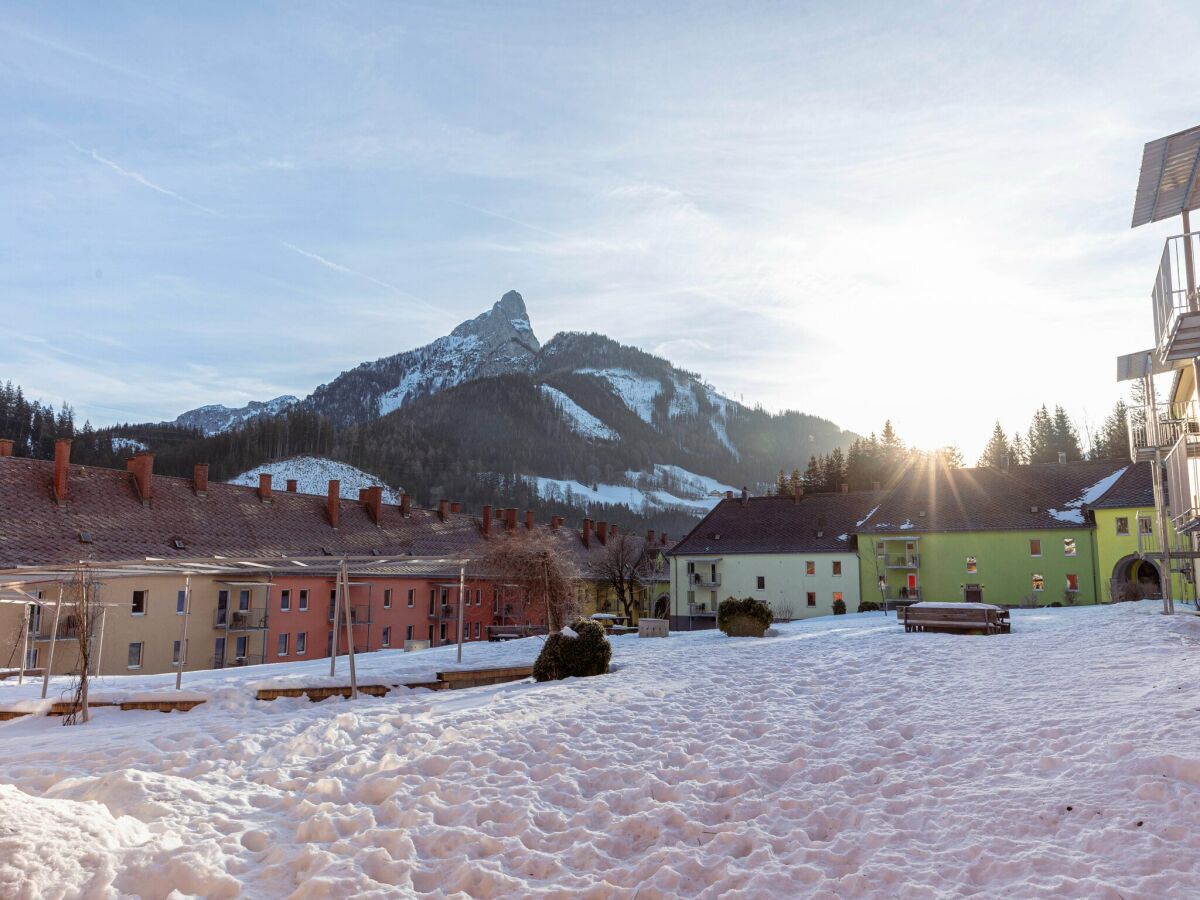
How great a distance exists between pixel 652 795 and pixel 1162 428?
22.1 m

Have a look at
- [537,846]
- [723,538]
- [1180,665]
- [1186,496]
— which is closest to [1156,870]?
[537,846]

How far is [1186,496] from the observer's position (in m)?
19.3

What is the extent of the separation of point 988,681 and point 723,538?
46341mm

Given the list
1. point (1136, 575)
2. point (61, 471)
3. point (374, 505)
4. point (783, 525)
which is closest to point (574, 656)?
point (61, 471)

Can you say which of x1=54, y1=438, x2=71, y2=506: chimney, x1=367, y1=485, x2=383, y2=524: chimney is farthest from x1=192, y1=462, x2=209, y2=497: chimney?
x1=367, y1=485, x2=383, y2=524: chimney

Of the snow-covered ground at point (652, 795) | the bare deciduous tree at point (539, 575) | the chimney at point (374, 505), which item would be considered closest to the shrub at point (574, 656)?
the snow-covered ground at point (652, 795)

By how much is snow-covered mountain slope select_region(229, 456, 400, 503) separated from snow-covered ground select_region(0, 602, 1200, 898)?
416 feet

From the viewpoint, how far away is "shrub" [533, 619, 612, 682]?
1706 cm

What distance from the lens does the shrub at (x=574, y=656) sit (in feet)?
56.0

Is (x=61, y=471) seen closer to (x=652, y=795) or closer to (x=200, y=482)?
(x=200, y=482)

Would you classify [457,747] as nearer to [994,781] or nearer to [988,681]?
[994,781]

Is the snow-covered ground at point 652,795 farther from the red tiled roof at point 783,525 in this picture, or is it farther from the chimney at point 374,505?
the chimney at point 374,505

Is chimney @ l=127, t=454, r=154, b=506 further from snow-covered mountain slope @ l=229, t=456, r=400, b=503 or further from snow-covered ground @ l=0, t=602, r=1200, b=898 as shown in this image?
snow-covered mountain slope @ l=229, t=456, r=400, b=503

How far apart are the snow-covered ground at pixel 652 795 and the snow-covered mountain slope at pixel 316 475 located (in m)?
127
